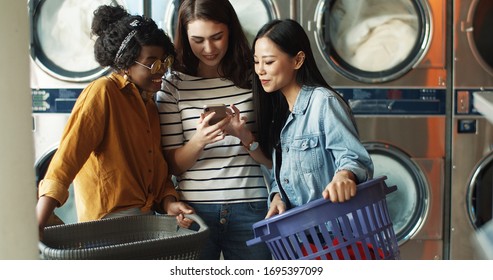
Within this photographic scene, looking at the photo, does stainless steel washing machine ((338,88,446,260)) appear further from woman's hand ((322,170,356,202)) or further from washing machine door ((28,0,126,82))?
woman's hand ((322,170,356,202))

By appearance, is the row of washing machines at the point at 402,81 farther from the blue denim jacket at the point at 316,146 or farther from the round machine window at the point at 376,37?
the blue denim jacket at the point at 316,146

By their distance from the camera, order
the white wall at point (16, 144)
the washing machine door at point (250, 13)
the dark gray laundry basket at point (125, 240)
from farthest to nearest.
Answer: the washing machine door at point (250, 13)
the dark gray laundry basket at point (125, 240)
the white wall at point (16, 144)

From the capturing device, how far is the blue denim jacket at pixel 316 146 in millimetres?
1651

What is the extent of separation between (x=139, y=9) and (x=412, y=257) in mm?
1734

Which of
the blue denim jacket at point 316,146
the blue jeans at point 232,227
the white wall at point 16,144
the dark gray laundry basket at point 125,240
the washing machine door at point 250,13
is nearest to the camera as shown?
the white wall at point 16,144

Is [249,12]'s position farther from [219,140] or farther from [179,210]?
[179,210]

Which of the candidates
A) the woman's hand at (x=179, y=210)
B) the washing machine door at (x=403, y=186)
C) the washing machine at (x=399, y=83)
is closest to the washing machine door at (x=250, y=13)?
the washing machine at (x=399, y=83)

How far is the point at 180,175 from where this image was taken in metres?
1.91

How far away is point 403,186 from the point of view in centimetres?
318

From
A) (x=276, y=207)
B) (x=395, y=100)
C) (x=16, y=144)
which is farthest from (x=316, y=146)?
(x=395, y=100)

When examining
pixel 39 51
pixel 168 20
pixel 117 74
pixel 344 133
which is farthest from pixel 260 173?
pixel 39 51

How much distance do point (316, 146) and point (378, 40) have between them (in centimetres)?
157

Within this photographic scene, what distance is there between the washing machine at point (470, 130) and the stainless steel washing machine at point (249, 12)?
2.62 feet
